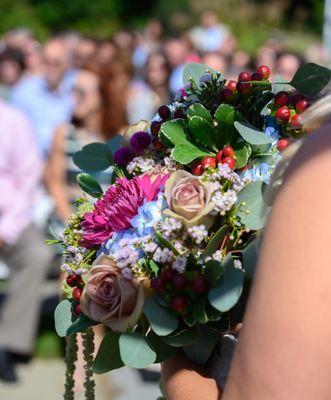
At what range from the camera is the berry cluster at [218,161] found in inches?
65.1

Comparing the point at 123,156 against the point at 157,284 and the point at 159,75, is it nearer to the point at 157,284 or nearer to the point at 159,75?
the point at 157,284

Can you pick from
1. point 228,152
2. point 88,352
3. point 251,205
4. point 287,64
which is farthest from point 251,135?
point 287,64

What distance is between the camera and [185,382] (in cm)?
154

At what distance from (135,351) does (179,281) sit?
0.16 meters

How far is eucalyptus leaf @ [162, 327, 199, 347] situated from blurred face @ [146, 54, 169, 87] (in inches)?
274

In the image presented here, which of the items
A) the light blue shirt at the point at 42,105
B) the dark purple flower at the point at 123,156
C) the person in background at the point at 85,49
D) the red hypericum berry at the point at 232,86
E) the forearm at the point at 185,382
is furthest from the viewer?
the person in background at the point at 85,49

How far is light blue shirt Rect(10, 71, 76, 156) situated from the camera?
7.04 metres

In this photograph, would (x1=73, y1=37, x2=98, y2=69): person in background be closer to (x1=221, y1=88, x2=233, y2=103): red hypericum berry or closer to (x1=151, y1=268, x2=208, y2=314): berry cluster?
(x1=221, y1=88, x2=233, y2=103): red hypericum berry

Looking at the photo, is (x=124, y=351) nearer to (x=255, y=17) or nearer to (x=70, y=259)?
(x=70, y=259)

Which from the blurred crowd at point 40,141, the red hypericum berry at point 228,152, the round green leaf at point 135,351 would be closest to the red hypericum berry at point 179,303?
the round green leaf at point 135,351

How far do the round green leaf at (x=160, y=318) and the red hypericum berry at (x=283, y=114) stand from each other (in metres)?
0.45

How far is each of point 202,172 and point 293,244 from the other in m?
0.56

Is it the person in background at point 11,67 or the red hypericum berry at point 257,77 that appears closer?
the red hypericum berry at point 257,77

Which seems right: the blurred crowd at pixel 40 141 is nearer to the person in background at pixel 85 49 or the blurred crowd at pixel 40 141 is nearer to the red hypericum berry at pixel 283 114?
the person in background at pixel 85 49
